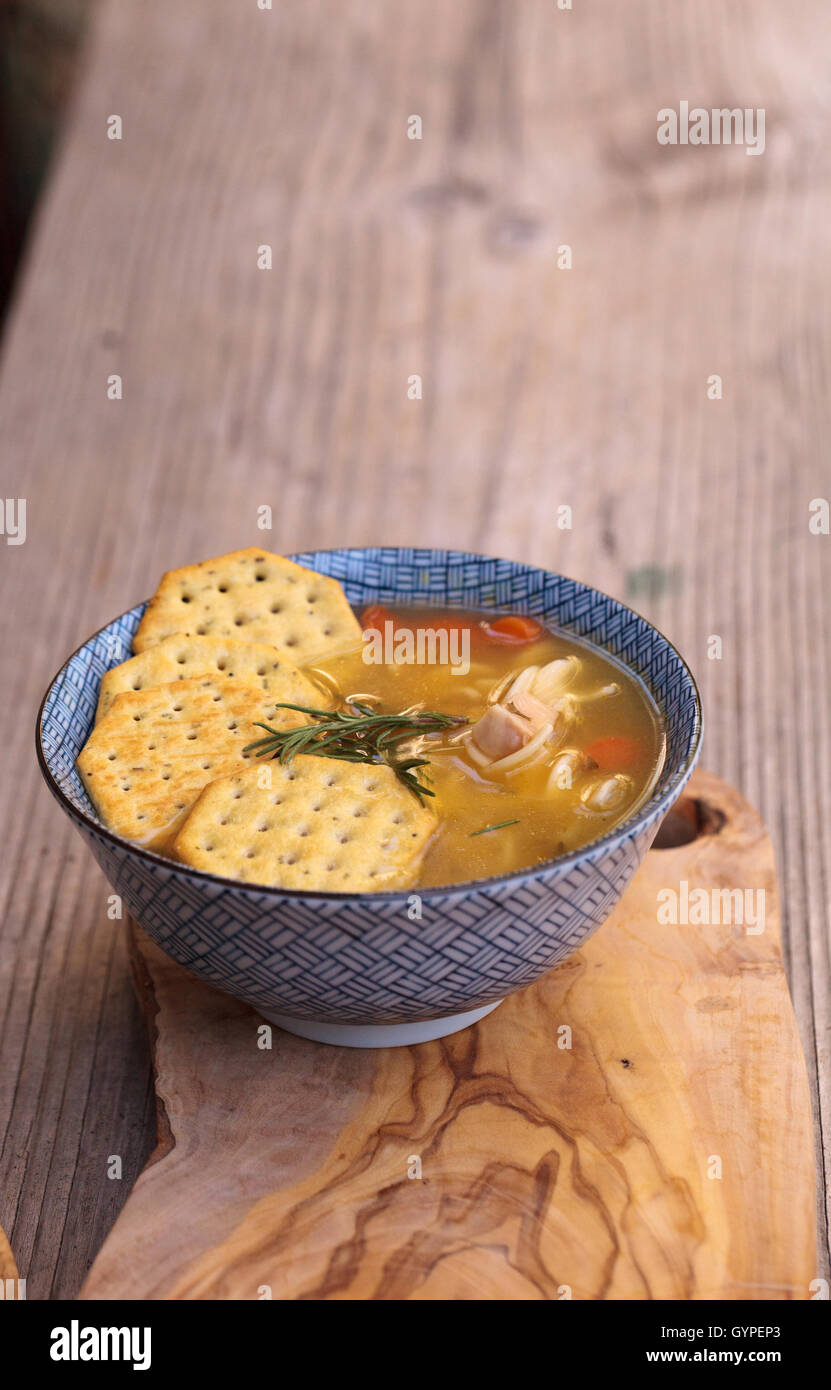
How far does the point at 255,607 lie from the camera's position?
6.02ft

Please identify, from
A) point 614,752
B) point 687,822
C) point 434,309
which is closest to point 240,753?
point 614,752

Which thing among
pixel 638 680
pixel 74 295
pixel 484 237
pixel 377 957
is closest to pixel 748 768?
pixel 638 680

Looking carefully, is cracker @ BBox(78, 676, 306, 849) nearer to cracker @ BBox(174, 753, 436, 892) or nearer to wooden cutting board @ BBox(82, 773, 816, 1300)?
cracker @ BBox(174, 753, 436, 892)

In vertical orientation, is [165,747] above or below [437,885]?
above

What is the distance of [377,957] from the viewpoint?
4.40ft

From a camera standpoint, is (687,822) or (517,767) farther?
(687,822)

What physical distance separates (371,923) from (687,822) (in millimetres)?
852

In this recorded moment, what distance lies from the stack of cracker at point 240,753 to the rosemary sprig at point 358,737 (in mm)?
15

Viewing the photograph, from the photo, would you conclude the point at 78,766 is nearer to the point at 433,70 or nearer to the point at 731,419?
the point at 731,419

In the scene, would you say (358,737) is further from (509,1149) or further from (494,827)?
(509,1149)

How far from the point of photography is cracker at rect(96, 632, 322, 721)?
66.7 inches

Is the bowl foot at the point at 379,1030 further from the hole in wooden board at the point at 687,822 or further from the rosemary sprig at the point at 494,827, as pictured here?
the hole in wooden board at the point at 687,822

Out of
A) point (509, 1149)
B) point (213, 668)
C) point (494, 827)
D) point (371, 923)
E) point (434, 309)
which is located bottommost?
point (509, 1149)
